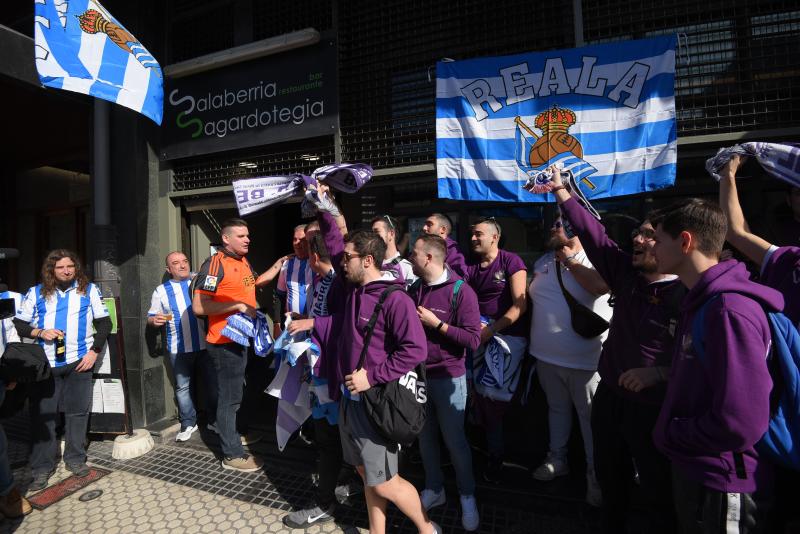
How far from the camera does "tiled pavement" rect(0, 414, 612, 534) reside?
9.14ft

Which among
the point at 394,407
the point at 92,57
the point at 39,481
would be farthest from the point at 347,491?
the point at 92,57

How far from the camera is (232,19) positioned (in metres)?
4.71

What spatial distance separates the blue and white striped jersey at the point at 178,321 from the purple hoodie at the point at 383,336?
2522 millimetres

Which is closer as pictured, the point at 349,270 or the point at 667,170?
the point at 349,270

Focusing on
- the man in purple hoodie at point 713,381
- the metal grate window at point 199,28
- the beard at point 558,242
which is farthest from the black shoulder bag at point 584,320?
the metal grate window at point 199,28

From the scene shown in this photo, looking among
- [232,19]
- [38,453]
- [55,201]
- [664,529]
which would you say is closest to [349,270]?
[664,529]

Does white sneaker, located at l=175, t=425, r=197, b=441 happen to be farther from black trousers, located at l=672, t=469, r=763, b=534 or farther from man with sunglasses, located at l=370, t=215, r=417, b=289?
black trousers, located at l=672, t=469, r=763, b=534

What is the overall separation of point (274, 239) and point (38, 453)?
3.58m

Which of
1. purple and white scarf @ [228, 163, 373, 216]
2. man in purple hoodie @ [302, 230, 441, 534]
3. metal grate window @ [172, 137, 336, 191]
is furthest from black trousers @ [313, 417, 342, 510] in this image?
metal grate window @ [172, 137, 336, 191]

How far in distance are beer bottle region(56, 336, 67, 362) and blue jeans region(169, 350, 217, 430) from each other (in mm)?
871

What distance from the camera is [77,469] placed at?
3598 mm

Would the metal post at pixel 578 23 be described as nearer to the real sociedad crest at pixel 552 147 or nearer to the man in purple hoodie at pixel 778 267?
the real sociedad crest at pixel 552 147

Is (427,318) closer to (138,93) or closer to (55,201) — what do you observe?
(138,93)

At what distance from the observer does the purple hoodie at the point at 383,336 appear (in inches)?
86.9
